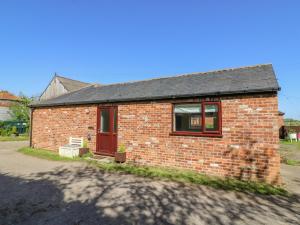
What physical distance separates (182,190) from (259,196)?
210 cm

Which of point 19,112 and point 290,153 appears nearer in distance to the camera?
point 290,153

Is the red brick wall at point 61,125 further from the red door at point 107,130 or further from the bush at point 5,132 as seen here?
the bush at point 5,132

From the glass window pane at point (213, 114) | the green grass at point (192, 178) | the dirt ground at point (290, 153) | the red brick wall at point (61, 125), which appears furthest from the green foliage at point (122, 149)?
the dirt ground at point (290, 153)

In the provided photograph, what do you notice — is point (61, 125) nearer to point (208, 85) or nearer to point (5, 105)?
point (208, 85)

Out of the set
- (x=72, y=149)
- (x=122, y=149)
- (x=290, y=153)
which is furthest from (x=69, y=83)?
(x=290, y=153)

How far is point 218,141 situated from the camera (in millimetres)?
7812

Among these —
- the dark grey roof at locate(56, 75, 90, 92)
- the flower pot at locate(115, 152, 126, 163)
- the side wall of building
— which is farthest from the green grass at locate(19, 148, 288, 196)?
the side wall of building

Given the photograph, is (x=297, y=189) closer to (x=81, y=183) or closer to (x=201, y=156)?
(x=201, y=156)

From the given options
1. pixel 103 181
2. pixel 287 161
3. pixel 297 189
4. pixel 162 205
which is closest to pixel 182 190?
pixel 162 205

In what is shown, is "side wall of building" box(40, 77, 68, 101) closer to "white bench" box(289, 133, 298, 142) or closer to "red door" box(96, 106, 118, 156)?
"red door" box(96, 106, 118, 156)

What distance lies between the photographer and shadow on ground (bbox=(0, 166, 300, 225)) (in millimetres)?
4355

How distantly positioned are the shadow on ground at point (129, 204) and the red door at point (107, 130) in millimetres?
3693

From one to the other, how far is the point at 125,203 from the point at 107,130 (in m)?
6.33

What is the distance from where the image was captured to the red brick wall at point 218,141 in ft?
23.1
